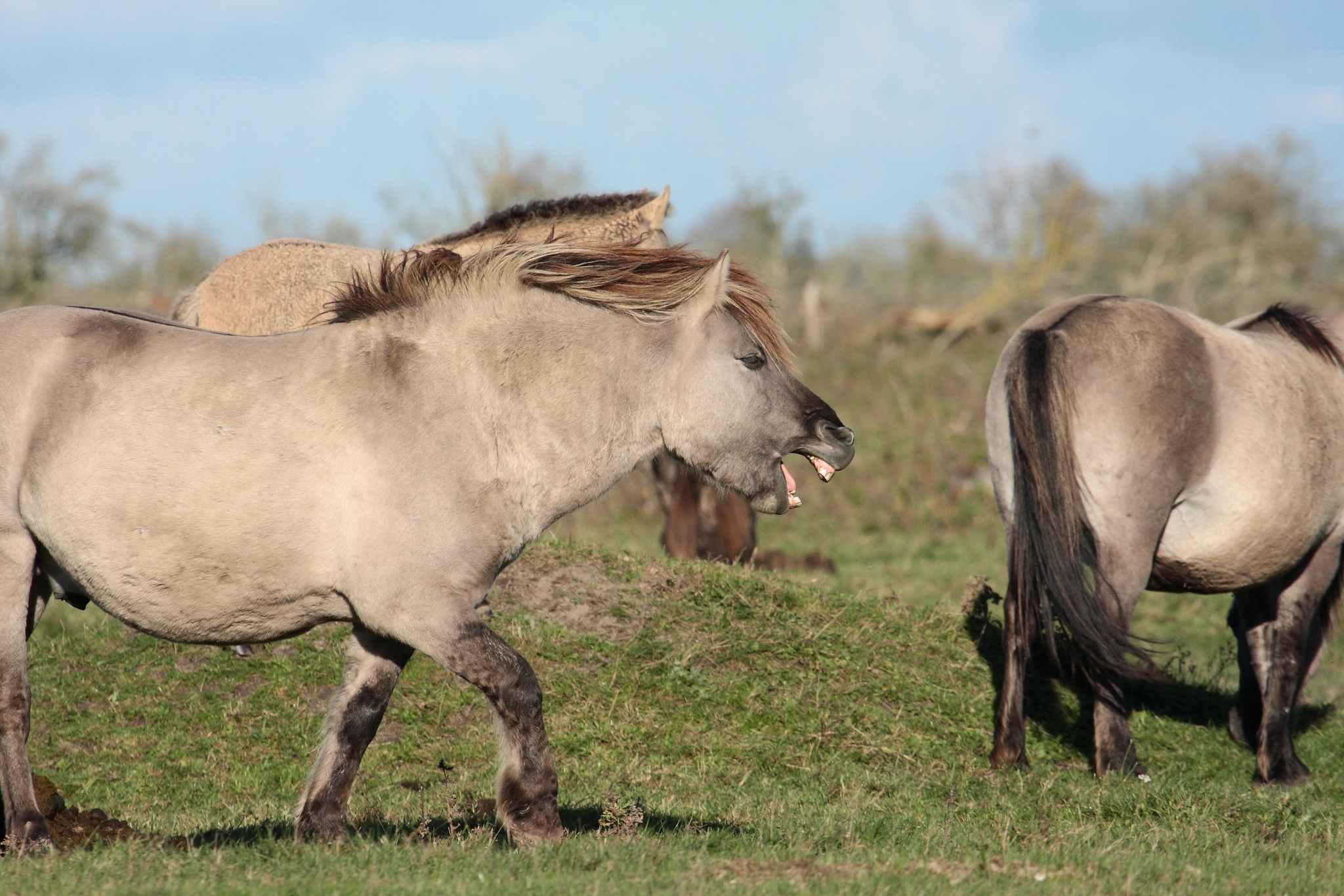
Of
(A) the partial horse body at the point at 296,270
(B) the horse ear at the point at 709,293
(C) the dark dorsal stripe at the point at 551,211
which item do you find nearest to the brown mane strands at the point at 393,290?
(B) the horse ear at the point at 709,293

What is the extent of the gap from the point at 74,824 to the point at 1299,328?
6.87 m

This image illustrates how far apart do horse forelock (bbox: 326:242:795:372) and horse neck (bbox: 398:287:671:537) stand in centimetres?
6

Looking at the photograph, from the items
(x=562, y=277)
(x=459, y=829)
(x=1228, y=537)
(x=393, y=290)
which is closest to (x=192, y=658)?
(x=459, y=829)

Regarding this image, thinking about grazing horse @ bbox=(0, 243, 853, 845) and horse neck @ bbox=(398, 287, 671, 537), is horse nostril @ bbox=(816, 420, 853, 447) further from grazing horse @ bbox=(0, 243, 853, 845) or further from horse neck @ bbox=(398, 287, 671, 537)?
horse neck @ bbox=(398, 287, 671, 537)

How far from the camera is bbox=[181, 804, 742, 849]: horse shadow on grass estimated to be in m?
4.23

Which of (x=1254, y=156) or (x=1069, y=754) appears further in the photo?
(x=1254, y=156)

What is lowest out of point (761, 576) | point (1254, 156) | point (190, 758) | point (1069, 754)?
point (1069, 754)

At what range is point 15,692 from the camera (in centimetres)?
404

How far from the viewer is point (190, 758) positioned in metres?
6.07

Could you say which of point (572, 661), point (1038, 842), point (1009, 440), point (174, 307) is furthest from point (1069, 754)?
point (174, 307)

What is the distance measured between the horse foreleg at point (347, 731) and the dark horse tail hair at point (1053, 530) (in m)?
3.26

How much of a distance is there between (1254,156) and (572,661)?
1413 inches

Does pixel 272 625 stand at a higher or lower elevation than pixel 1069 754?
higher

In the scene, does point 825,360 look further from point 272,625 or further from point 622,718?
point 272,625
